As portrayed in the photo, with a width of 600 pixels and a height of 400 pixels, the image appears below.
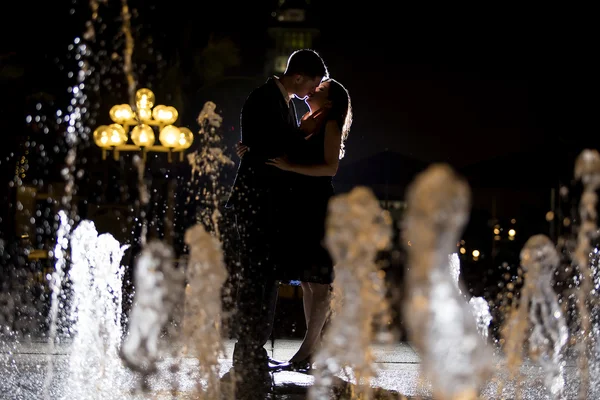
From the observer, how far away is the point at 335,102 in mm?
3732

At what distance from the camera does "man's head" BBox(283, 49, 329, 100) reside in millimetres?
3750

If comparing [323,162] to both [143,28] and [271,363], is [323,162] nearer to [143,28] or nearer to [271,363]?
[271,363]

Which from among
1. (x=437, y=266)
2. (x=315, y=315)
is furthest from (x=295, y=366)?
(x=437, y=266)

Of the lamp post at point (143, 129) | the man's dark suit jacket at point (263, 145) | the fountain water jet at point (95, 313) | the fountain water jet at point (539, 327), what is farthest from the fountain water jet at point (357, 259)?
the lamp post at point (143, 129)

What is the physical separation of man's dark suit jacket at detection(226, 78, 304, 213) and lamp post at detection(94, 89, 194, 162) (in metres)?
5.63

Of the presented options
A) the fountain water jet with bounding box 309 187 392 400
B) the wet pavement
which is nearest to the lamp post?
the wet pavement

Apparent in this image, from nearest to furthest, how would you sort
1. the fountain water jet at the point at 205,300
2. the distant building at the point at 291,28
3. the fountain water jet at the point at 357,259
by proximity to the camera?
the fountain water jet at the point at 357,259 < the fountain water jet at the point at 205,300 < the distant building at the point at 291,28

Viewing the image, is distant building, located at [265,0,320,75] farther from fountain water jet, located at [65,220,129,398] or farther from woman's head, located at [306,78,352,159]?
woman's head, located at [306,78,352,159]

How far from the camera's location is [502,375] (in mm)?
3789

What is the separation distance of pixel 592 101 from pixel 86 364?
9617 millimetres

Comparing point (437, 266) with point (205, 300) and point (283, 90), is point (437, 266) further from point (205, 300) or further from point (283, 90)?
point (283, 90)

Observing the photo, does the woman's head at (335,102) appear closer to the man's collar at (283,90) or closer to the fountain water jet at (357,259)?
the man's collar at (283,90)

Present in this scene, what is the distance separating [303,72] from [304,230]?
751 mm

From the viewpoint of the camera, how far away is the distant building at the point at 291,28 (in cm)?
4722
